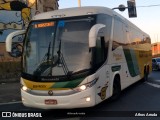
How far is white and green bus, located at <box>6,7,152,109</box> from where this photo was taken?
352 inches

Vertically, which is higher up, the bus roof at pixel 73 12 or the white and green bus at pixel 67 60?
the bus roof at pixel 73 12

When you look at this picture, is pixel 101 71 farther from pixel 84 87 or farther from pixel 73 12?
pixel 73 12

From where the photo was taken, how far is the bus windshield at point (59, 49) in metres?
9.10

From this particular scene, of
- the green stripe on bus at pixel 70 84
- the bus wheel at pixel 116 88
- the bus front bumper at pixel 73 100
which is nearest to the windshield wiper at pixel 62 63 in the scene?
the green stripe on bus at pixel 70 84

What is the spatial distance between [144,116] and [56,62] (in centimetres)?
277

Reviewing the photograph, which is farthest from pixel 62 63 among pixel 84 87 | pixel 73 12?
pixel 73 12

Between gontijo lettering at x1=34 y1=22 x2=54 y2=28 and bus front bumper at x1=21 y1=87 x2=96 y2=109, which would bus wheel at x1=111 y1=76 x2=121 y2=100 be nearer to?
bus front bumper at x1=21 y1=87 x2=96 y2=109

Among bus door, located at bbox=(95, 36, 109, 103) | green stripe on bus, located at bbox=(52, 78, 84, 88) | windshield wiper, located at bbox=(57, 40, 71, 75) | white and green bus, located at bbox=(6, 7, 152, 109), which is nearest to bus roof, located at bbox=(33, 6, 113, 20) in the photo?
white and green bus, located at bbox=(6, 7, 152, 109)

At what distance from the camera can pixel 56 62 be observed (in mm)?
9180

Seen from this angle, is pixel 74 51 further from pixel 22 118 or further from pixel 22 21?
pixel 22 21

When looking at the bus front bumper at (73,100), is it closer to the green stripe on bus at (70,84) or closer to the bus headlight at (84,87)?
the bus headlight at (84,87)

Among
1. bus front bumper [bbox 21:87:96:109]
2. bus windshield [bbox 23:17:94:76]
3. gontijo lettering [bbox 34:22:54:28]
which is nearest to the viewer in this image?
bus front bumper [bbox 21:87:96:109]

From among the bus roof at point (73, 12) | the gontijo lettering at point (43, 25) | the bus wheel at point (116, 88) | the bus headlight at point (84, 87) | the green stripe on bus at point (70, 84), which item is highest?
the bus roof at point (73, 12)

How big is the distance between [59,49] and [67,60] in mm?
414
